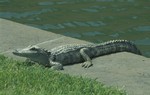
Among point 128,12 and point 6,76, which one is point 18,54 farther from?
point 128,12

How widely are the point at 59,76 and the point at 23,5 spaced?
8.54 metres

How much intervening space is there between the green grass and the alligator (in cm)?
47

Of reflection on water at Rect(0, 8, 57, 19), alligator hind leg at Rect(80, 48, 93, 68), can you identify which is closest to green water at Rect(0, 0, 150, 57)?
reflection on water at Rect(0, 8, 57, 19)

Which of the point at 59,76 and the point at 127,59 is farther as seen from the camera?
the point at 127,59

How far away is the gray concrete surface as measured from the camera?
7.78m

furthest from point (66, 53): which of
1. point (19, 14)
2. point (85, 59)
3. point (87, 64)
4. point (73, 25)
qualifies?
point (19, 14)

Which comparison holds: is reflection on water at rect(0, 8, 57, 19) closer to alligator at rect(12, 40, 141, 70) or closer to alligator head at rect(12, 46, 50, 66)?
alligator at rect(12, 40, 141, 70)

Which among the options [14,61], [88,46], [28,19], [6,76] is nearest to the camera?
[6,76]

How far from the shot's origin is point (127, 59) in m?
8.98

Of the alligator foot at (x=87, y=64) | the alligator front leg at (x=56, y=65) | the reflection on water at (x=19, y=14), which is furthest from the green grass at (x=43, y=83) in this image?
the reflection on water at (x=19, y=14)

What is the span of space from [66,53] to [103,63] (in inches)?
26.4

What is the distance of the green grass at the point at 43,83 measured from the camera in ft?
23.4

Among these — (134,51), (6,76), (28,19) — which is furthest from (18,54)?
(28,19)

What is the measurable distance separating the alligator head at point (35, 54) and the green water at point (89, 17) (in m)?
3.30
